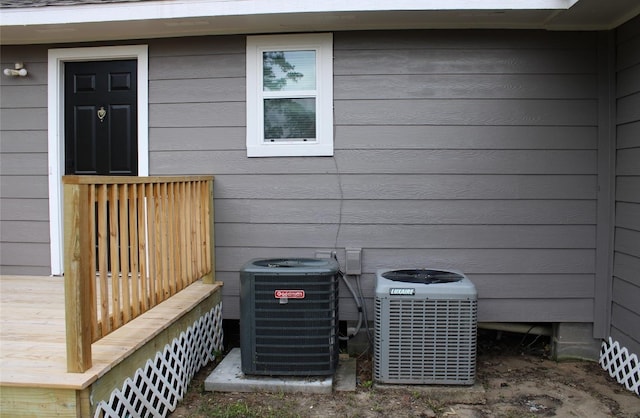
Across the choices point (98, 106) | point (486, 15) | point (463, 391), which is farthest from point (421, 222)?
point (98, 106)

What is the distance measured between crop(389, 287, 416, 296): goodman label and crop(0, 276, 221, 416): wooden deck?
4.30 ft

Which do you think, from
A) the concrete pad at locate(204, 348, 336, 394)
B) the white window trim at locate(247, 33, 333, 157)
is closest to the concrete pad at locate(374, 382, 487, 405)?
the concrete pad at locate(204, 348, 336, 394)

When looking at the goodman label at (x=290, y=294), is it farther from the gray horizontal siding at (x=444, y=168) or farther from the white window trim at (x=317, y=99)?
the white window trim at (x=317, y=99)

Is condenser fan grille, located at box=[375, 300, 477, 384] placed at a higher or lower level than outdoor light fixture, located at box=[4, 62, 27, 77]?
lower

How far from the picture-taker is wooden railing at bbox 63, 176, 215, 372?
6.99ft

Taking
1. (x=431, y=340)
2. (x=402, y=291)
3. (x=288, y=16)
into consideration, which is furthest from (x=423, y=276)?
(x=288, y=16)

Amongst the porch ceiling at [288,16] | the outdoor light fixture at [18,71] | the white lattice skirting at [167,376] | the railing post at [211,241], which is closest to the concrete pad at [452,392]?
the white lattice skirting at [167,376]

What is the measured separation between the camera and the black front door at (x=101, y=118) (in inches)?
161

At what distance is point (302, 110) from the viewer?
3.85 meters

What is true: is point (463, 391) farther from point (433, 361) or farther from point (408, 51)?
point (408, 51)

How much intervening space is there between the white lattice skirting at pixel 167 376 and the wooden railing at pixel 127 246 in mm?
306

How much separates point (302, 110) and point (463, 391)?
7.41 feet

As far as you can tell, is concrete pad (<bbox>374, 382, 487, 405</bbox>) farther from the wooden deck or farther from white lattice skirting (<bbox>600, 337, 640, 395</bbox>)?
the wooden deck

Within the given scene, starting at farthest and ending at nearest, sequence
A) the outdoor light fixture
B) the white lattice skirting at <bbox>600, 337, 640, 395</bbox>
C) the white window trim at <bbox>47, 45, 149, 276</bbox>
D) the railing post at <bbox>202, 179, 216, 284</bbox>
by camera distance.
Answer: the outdoor light fixture < the white window trim at <bbox>47, 45, 149, 276</bbox> < the railing post at <bbox>202, 179, 216, 284</bbox> < the white lattice skirting at <bbox>600, 337, 640, 395</bbox>
